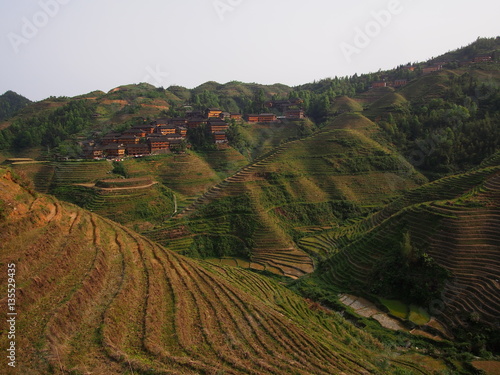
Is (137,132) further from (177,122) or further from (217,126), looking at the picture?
(217,126)

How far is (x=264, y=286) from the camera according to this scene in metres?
20.5

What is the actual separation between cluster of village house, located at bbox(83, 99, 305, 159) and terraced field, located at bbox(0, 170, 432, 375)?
3355 centimetres

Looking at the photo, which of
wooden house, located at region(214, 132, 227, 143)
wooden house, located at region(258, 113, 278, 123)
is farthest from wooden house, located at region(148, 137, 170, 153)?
wooden house, located at region(258, 113, 278, 123)

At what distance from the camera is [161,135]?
5012cm

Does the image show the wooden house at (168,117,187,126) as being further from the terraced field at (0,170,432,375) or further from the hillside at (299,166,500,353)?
the terraced field at (0,170,432,375)

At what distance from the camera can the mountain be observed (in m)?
103

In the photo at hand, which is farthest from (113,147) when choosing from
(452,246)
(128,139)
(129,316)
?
(452,246)

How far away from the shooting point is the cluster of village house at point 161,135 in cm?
4707

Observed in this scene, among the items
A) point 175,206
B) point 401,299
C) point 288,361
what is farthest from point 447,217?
point 175,206

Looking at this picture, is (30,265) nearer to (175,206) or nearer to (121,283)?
(121,283)

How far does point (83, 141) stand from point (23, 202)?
4595 centimetres

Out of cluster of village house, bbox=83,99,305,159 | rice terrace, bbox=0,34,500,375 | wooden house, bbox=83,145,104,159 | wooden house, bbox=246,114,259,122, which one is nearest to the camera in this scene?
rice terrace, bbox=0,34,500,375

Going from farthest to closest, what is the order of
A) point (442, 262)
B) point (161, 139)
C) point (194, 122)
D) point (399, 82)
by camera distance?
point (399, 82)
point (194, 122)
point (161, 139)
point (442, 262)

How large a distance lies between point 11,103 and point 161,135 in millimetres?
94825
